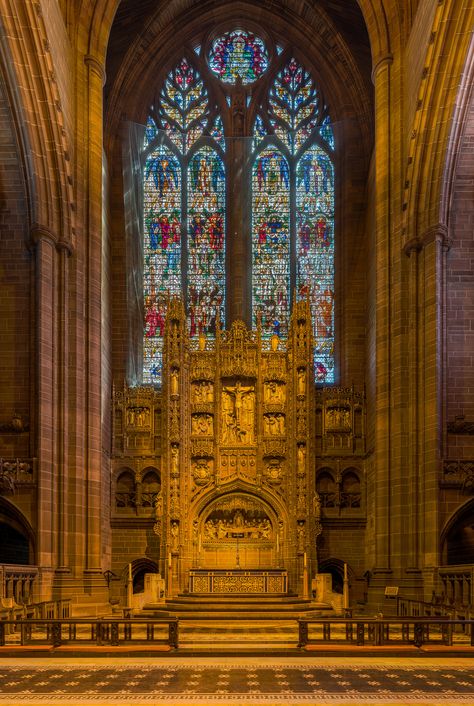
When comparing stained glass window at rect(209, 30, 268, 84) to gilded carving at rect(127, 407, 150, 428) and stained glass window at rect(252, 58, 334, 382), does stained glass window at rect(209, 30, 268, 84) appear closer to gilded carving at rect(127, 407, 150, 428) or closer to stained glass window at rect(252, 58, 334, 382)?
stained glass window at rect(252, 58, 334, 382)

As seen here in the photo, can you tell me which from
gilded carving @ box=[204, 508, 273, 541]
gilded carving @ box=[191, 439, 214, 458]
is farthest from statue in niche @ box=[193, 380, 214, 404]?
gilded carving @ box=[204, 508, 273, 541]

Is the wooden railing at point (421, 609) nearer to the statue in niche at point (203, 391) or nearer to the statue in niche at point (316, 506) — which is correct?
the statue in niche at point (316, 506)

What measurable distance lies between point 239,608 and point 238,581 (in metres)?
2.13

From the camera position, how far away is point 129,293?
1286 inches

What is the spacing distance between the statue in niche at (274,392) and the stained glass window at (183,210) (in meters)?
4.09

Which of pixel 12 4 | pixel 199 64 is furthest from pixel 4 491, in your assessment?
pixel 199 64

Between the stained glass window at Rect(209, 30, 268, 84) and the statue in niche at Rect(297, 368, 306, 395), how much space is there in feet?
38.0

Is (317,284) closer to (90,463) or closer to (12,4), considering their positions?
(90,463)

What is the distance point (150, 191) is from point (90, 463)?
12.6m

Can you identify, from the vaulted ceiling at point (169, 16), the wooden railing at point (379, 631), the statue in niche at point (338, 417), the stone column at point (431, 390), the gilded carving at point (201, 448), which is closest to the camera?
the wooden railing at point (379, 631)

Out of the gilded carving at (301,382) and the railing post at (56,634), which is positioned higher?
the gilded carving at (301,382)

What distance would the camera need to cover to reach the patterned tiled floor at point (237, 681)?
10.8 metres

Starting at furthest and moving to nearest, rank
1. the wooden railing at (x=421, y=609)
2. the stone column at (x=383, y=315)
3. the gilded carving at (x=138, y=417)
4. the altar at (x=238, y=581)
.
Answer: the gilded carving at (x=138, y=417)
the altar at (x=238, y=581)
the stone column at (x=383, y=315)
the wooden railing at (x=421, y=609)

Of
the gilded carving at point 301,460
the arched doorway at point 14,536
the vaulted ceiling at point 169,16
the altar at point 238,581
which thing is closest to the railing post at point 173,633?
the arched doorway at point 14,536
